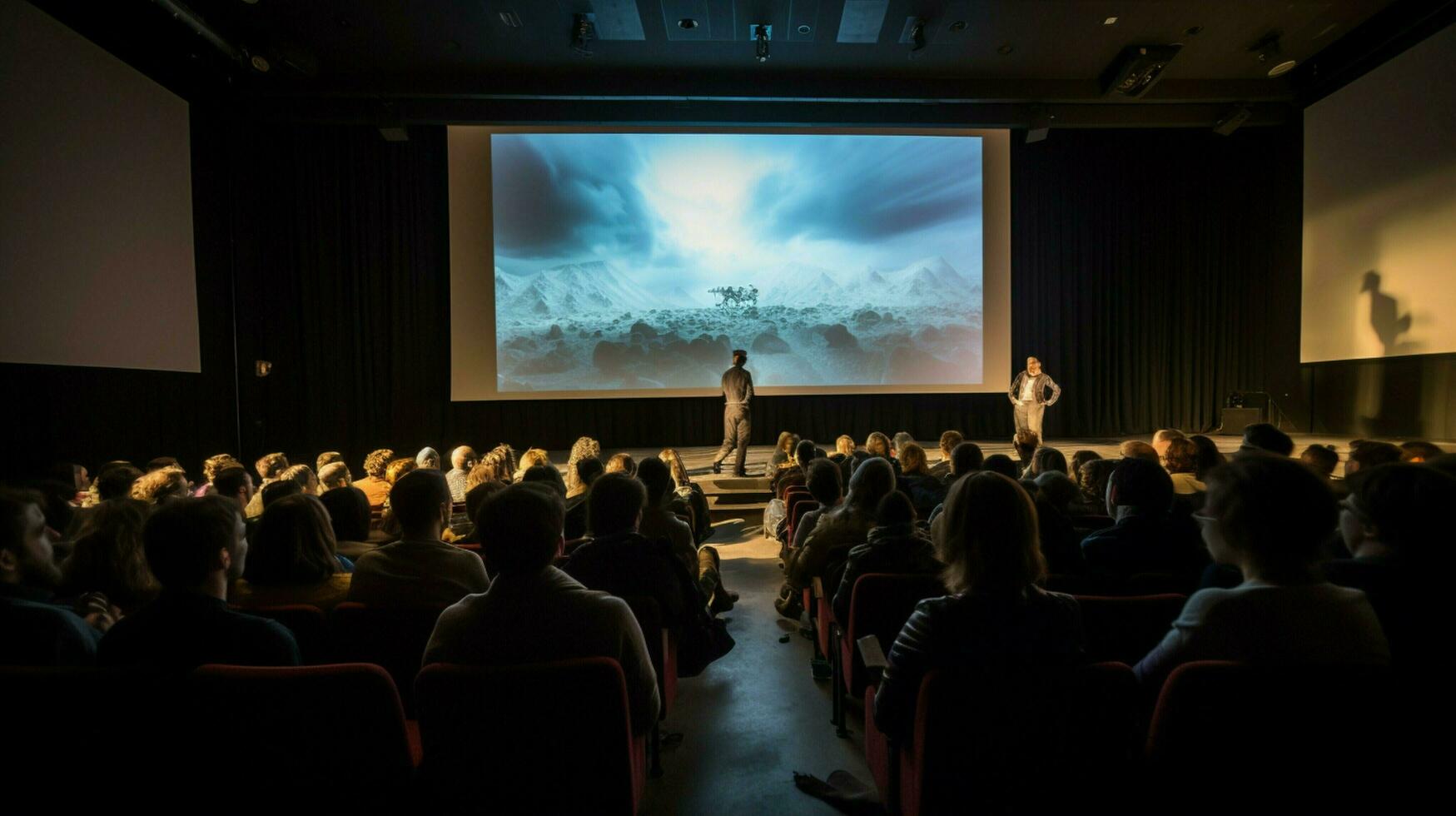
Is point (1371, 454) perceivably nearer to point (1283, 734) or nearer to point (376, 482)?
point (1283, 734)

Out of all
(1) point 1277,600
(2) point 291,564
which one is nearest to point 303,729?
(2) point 291,564

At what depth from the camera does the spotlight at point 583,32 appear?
21.8ft

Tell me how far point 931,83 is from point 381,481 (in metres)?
7.51

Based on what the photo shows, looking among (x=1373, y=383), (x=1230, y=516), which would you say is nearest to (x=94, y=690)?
(x=1230, y=516)

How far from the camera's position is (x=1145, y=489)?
6.86 feet

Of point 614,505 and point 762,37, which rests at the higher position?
point 762,37

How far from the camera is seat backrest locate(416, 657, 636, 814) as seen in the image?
1.14 meters

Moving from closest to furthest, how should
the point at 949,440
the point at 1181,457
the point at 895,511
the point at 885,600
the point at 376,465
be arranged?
the point at 885,600 < the point at 895,511 < the point at 1181,457 < the point at 376,465 < the point at 949,440

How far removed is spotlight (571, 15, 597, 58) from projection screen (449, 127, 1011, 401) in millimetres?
1552

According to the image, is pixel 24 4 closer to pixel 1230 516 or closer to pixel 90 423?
pixel 90 423

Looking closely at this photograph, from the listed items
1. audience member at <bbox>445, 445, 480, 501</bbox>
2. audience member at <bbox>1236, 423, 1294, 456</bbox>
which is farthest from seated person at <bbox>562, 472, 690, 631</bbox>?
audience member at <bbox>1236, 423, 1294, 456</bbox>

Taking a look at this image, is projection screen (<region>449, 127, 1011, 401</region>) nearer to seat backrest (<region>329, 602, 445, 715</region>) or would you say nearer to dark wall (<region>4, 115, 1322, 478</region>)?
dark wall (<region>4, 115, 1322, 478</region>)

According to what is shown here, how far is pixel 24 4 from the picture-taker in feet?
16.6

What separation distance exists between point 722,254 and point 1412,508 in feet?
24.6
